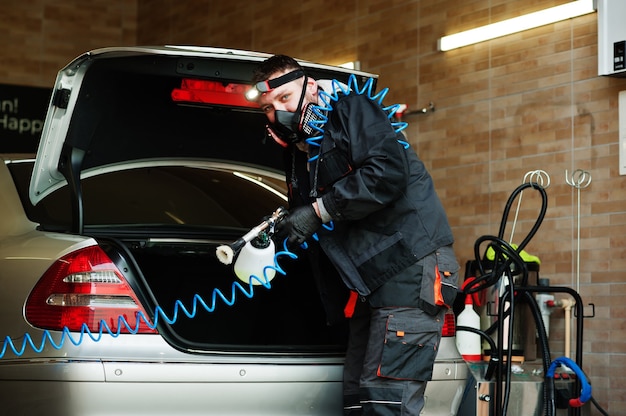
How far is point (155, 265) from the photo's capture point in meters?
3.84

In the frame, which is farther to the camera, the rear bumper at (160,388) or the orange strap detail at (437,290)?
the orange strap detail at (437,290)

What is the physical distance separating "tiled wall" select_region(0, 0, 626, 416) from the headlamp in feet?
9.51

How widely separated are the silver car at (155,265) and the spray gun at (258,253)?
60mm

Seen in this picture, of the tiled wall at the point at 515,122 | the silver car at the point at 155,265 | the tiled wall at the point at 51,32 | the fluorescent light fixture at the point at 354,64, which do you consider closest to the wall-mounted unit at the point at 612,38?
the tiled wall at the point at 515,122

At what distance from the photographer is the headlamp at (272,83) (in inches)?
131

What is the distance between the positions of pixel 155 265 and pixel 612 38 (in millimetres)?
2996

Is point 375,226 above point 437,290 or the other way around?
above

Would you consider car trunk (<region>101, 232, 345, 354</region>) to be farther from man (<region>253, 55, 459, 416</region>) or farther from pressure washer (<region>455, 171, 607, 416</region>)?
pressure washer (<region>455, 171, 607, 416</region>)

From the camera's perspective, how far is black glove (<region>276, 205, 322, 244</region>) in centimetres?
323

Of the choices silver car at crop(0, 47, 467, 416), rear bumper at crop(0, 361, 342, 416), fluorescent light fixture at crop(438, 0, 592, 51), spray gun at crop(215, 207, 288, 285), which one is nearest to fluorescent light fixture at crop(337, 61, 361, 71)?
fluorescent light fixture at crop(438, 0, 592, 51)

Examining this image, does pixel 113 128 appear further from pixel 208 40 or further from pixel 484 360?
pixel 208 40

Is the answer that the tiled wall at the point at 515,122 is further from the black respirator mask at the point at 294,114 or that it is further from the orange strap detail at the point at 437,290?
the black respirator mask at the point at 294,114

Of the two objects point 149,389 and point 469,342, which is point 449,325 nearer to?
point 149,389

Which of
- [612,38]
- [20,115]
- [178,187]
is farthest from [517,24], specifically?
[20,115]
